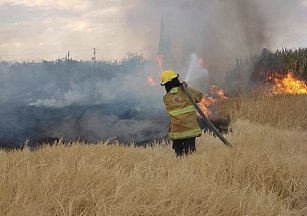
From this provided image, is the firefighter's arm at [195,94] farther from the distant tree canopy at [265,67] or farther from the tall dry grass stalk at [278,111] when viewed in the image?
the distant tree canopy at [265,67]

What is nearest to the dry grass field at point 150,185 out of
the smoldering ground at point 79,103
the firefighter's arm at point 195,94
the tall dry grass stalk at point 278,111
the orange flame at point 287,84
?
the firefighter's arm at point 195,94

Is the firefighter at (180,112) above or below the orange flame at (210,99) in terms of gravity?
above

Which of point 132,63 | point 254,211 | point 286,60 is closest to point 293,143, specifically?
point 254,211

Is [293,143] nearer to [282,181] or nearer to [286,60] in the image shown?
[282,181]

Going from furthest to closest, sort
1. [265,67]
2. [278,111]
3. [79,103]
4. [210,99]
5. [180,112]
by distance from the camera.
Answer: [79,103] < [265,67] < [210,99] < [278,111] < [180,112]

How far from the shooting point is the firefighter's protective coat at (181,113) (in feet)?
24.8

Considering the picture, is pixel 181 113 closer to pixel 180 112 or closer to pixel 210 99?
pixel 180 112

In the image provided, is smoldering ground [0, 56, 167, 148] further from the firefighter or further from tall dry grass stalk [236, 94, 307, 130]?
the firefighter

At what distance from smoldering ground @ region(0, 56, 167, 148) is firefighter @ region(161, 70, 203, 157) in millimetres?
7974

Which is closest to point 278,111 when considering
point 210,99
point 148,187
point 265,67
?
point 210,99

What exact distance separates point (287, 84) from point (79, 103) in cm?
1292

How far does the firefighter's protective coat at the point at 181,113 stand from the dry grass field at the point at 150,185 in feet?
2.99

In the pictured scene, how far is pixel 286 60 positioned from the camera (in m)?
24.6

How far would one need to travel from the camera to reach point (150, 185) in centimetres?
426
